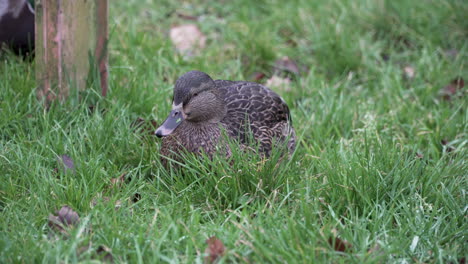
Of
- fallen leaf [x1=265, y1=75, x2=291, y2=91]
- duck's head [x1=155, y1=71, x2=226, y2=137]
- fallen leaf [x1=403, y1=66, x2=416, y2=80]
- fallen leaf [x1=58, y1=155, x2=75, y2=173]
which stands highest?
duck's head [x1=155, y1=71, x2=226, y2=137]

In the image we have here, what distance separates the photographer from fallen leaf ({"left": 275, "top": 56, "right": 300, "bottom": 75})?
5355mm

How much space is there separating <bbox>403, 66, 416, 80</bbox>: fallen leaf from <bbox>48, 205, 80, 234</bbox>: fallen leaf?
334 centimetres

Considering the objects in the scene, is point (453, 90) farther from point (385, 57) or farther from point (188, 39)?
point (188, 39)

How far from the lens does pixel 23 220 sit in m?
2.95

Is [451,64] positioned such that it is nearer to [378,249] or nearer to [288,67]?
[288,67]

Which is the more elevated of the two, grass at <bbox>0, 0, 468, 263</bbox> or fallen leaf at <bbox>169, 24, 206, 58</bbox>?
fallen leaf at <bbox>169, 24, 206, 58</bbox>

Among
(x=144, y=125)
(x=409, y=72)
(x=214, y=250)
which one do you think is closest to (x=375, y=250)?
(x=214, y=250)

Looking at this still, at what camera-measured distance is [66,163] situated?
350cm

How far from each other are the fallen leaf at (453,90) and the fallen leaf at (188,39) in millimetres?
2086

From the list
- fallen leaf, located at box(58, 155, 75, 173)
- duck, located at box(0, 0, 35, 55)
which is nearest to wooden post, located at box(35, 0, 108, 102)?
duck, located at box(0, 0, 35, 55)

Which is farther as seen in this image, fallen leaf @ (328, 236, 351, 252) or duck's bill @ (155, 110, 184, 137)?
duck's bill @ (155, 110, 184, 137)

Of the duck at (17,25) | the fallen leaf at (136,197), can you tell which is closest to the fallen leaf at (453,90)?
the fallen leaf at (136,197)

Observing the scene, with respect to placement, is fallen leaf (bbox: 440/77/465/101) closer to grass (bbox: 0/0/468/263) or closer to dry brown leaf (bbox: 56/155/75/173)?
grass (bbox: 0/0/468/263)

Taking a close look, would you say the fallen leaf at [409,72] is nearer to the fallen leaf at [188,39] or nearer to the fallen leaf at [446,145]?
the fallen leaf at [446,145]
